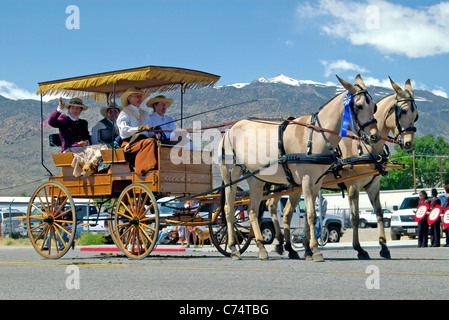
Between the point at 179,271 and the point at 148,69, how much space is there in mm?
4254

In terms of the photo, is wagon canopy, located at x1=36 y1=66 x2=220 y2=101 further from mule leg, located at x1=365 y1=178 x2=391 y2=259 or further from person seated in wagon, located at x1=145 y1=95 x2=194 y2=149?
mule leg, located at x1=365 y1=178 x2=391 y2=259

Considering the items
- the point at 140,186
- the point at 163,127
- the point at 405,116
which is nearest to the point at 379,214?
the point at 405,116

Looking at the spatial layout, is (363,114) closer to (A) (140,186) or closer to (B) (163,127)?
(A) (140,186)

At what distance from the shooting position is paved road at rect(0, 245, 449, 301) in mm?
7086

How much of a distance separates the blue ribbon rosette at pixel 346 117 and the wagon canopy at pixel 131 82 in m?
3.49

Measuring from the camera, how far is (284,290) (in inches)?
289

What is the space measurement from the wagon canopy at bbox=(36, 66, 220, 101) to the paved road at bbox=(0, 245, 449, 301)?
12.2 ft

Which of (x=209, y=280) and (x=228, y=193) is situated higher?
(x=228, y=193)

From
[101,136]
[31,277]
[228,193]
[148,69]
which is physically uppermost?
[148,69]

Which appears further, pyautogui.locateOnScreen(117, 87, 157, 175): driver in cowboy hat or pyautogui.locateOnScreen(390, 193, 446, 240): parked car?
pyautogui.locateOnScreen(390, 193, 446, 240): parked car
